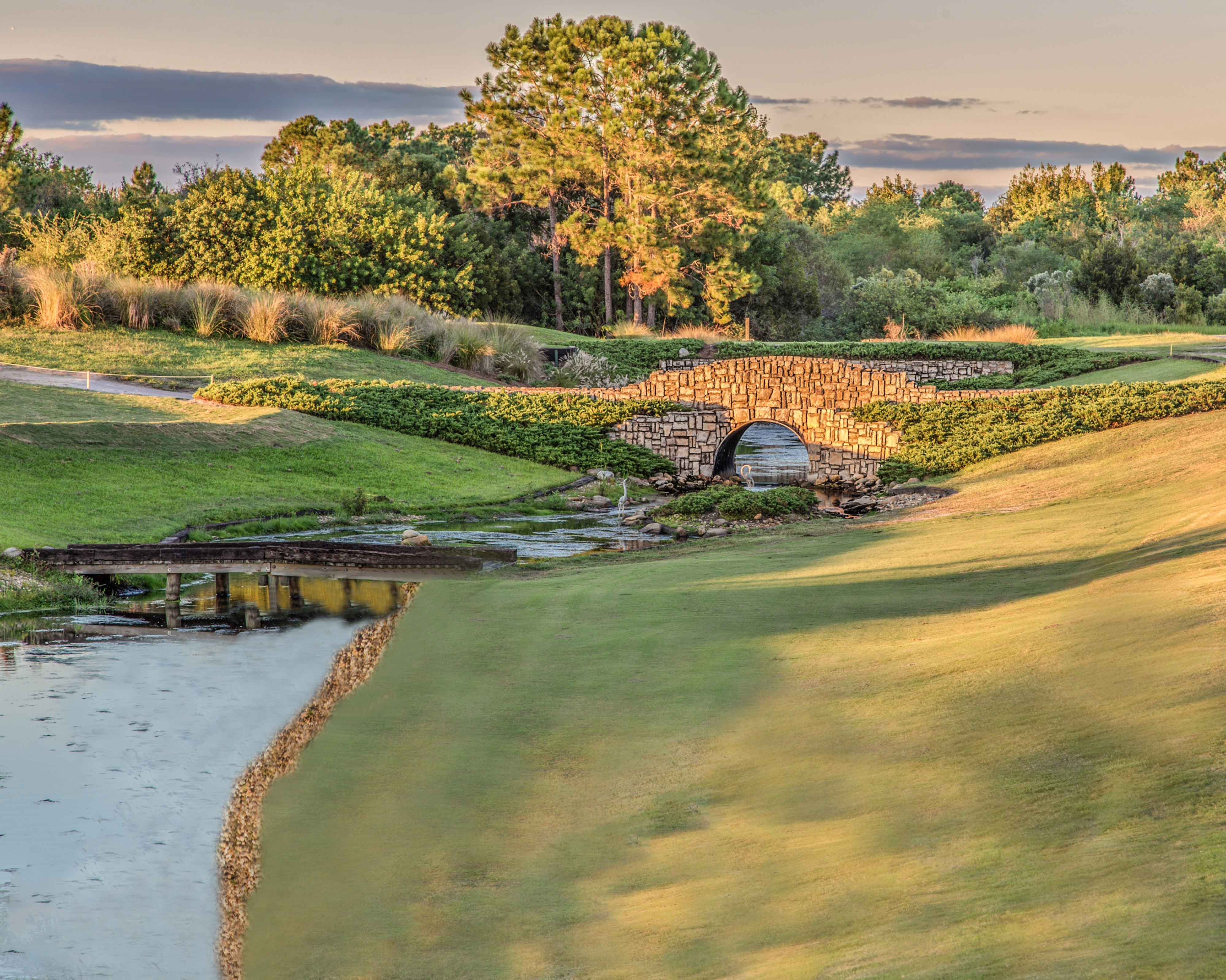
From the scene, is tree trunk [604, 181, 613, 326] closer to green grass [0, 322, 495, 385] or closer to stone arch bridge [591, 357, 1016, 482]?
green grass [0, 322, 495, 385]

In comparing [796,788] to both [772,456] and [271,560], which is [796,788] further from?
[772,456]

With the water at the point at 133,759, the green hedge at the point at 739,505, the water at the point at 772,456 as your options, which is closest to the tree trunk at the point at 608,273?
the water at the point at 772,456

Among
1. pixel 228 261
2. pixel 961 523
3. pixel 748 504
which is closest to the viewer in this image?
pixel 961 523

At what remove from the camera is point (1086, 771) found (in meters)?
7.04

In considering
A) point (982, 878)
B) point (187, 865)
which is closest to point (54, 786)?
point (187, 865)

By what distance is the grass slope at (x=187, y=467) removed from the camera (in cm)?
2294

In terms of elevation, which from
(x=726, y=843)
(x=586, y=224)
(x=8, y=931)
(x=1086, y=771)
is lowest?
(x=8, y=931)

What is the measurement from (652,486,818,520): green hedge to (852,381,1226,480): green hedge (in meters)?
4.03

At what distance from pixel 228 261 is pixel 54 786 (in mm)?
44302

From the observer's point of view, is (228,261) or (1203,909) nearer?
(1203,909)

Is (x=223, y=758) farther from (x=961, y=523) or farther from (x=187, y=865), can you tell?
(x=961, y=523)

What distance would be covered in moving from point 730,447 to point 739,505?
9150 millimetres

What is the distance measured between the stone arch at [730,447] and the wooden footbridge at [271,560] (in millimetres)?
16191

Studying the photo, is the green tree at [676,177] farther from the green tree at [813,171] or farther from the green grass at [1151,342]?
the green tree at [813,171]
